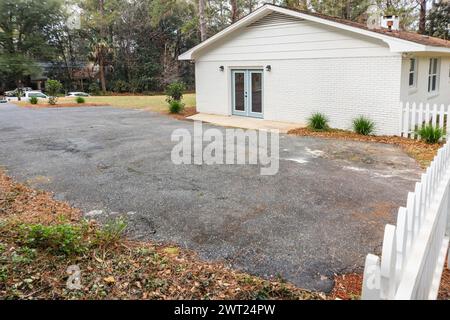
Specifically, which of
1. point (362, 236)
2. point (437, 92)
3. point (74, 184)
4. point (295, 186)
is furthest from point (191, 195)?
point (437, 92)

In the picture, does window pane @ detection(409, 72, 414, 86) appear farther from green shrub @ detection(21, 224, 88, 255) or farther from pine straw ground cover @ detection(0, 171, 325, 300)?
green shrub @ detection(21, 224, 88, 255)

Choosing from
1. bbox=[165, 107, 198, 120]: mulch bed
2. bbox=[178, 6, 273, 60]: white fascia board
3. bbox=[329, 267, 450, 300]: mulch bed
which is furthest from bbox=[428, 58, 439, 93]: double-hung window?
bbox=[329, 267, 450, 300]: mulch bed

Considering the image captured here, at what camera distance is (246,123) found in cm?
1406

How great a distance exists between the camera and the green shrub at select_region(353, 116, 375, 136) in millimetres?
11406

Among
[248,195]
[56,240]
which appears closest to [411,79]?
[248,195]

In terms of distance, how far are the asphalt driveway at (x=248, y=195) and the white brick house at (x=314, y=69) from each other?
2.36 meters

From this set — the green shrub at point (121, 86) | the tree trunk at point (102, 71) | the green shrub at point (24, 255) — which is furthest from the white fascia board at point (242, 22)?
the tree trunk at point (102, 71)

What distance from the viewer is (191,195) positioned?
6.07 meters

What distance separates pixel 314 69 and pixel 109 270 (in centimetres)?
1112

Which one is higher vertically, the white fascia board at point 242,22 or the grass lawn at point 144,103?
the white fascia board at point 242,22

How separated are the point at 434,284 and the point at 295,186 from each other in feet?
10.9

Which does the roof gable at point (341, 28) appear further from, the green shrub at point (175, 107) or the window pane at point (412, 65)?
the green shrub at point (175, 107)

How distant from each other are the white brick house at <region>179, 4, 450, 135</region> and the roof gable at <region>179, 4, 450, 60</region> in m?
0.03

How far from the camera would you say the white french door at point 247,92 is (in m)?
15.0
